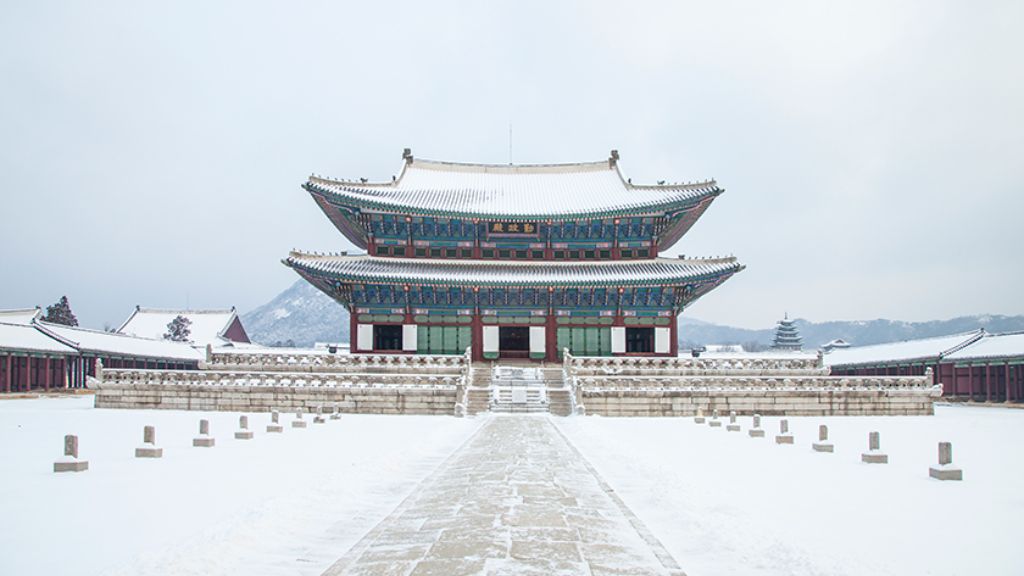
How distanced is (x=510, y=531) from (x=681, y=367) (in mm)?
29872

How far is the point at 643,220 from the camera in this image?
4838cm

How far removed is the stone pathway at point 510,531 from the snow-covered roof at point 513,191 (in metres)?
33.3

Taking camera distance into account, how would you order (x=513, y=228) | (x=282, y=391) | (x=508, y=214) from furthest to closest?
1. (x=513, y=228)
2. (x=508, y=214)
3. (x=282, y=391)

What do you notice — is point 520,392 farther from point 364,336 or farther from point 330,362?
point 364,336

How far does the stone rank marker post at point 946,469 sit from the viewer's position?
13.7m

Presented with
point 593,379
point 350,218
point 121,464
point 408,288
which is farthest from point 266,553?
point 350,218

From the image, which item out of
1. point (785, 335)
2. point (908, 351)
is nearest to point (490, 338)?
point (908, 351)

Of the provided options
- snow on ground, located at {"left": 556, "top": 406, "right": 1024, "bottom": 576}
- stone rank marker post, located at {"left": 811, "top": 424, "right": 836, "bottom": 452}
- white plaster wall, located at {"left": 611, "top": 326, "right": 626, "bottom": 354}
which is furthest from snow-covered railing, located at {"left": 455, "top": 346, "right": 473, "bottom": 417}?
stone rank marker post, located at {"left": 811, "top": 424, "right": 836, "bottom": 452}

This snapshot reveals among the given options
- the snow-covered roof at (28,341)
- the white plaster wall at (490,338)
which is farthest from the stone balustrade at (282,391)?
the snow-covered roof at (28,341)

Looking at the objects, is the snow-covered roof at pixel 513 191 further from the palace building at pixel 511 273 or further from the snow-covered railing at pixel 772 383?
the snow-covered railing at pixel 772 383

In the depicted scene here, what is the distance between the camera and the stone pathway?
770 cm

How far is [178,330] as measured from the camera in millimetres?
78375

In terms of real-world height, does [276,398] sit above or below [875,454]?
below

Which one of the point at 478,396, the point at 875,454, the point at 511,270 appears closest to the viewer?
the point at 875,454
